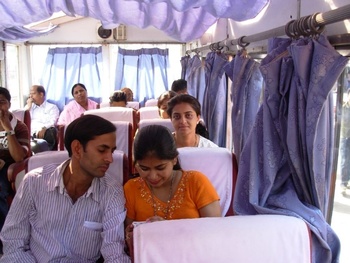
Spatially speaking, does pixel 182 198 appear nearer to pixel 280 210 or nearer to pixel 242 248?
pixel 280 210

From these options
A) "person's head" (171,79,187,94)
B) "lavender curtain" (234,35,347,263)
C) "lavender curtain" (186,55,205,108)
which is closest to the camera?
"lavender curtain" (234,35,347,263)

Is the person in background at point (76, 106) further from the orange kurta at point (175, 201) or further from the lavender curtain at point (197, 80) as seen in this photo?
the orange kurta at point (175, 201)

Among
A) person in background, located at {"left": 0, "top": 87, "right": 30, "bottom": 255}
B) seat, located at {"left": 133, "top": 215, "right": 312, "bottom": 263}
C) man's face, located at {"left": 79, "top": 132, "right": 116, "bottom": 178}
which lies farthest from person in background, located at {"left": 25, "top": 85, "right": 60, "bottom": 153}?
seat, located at {"left": 133, "top": 215, "right": 312, "bottom": 263}

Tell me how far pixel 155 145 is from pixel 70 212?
50 centimetres

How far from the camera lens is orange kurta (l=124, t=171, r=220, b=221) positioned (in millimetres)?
1852

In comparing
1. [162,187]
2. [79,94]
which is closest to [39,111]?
[79,94]

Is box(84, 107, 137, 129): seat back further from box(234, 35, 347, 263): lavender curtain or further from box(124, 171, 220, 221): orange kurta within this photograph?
box(234, 35, 347, 263): lavender curtain

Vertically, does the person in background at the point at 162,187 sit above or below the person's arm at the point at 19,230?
above

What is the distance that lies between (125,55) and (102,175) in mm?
6088

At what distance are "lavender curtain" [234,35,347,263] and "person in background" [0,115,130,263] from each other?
64cm

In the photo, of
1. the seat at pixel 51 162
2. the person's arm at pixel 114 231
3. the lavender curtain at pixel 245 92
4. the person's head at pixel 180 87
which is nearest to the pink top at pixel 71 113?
the person's head at pixel 180 87

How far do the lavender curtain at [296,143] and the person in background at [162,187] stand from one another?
0.59 feet

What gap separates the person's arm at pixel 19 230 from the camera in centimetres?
177

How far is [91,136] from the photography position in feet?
6.01
